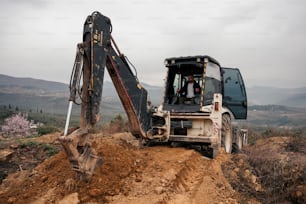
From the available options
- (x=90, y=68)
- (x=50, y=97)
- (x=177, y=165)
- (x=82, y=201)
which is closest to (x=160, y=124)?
(x=177, y=165)

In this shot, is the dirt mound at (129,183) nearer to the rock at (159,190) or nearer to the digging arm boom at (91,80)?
the rock at (159,190)

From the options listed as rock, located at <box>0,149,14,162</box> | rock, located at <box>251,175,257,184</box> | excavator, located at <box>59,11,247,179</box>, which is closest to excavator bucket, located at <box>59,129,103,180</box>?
excavator, located at <box>59,11,247,179</box>

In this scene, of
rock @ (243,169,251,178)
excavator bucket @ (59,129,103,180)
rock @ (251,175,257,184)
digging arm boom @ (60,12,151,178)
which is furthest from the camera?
rock @ (243,169,251,178)

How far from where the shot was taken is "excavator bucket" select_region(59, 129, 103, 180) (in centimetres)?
483

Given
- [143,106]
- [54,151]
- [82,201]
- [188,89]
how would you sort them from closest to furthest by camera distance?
1. [82,201]
2. [143,106]
3. [188,89]
4. [54,151]

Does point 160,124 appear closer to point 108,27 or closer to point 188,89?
point 188,89

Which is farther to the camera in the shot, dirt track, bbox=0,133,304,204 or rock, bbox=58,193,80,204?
dirt track, bbox=0,133,304,204

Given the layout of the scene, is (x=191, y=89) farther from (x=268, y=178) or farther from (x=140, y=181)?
(x=140, y=181)

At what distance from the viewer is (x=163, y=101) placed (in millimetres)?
8492

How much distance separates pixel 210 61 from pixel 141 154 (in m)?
3.17

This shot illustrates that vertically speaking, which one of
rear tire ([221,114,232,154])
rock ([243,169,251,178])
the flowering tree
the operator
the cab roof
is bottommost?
the flowering tree

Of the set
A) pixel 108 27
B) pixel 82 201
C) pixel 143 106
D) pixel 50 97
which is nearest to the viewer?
pixel 82 201

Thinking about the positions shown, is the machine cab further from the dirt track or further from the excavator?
the dirt track

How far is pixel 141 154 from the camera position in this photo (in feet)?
22.1
